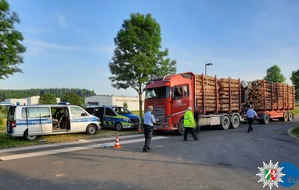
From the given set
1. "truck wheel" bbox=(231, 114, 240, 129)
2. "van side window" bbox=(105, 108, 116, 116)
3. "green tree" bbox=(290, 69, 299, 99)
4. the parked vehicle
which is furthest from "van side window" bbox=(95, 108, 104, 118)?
"green tree" bbox=(290, 69, 299, 99)

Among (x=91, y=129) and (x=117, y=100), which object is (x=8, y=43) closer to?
(x=91, y=129)

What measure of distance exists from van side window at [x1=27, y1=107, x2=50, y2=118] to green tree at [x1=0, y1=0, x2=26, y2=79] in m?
2.92

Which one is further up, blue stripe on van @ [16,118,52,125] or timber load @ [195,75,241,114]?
timber load @ [195,75,241,114]

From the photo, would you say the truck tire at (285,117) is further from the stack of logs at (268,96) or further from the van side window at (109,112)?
the van side window at (109,112)

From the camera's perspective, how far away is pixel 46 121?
13406 mm

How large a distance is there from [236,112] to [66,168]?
14824mm

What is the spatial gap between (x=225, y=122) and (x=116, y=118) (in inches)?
294

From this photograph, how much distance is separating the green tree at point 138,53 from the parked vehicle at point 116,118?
3.11 meters

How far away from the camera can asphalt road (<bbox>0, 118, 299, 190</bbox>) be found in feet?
18.9

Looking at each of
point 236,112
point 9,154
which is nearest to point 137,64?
point 236,112

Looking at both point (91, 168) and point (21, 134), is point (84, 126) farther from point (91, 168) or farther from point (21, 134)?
point (91, 168)

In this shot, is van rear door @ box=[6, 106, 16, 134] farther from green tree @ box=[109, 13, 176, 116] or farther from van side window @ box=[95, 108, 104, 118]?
green tree @ box=[109, 13, 176, 116]

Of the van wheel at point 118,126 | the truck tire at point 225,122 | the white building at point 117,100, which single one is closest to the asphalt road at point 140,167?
the van wheel at point 118,126

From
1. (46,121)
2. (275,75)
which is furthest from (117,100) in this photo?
(46,121)
